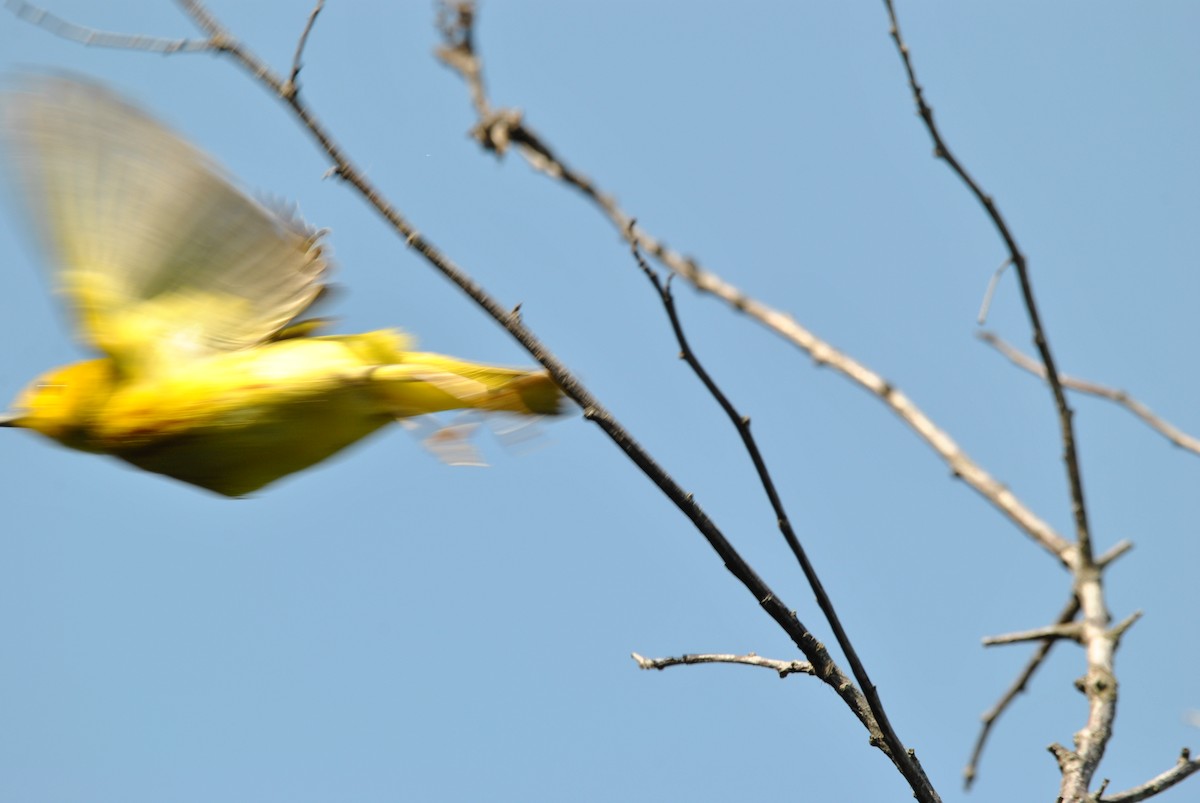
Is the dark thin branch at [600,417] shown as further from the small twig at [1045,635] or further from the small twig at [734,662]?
the small twig at [1045,635]

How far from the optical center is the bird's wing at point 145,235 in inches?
73.7

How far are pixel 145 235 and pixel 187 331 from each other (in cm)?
16

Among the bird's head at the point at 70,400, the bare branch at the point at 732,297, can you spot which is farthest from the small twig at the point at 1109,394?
the bird's head at the point at 70,400

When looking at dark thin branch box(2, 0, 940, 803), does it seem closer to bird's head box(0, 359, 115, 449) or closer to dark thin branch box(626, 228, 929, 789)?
dark thin branch box(626, 228, 929, 789)

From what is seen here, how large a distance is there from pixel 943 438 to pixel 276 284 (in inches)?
70.8

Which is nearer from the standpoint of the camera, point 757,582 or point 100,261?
point 757,582

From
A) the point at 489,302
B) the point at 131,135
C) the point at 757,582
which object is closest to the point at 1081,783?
the point at 757,582

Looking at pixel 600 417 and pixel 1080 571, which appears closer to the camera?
pixel 600 417

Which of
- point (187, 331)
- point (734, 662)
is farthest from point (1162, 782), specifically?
point (187, 331)

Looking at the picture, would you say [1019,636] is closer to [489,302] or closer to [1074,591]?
[1074,591]

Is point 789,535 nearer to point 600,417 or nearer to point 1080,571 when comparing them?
point 600,417

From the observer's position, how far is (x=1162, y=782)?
1.95 m

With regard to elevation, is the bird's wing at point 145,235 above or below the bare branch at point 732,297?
below

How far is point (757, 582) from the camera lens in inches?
63.8
